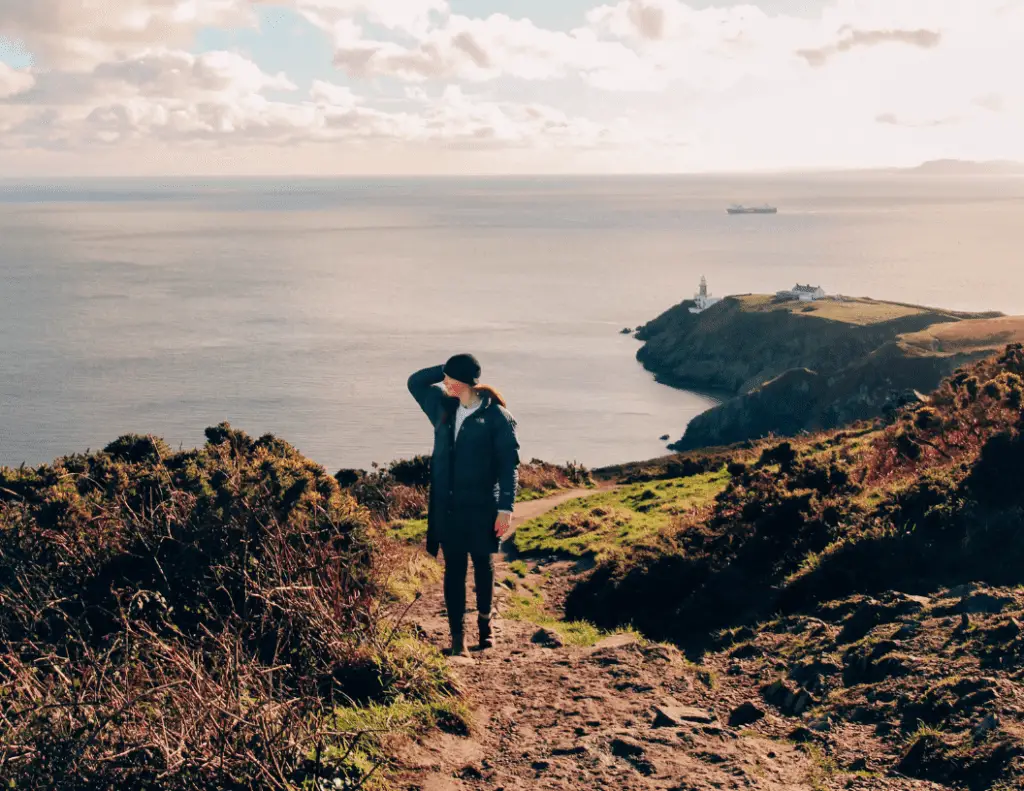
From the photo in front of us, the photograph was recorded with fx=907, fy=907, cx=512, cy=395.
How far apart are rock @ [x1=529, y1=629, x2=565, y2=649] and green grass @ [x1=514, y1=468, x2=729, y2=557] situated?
486 cm

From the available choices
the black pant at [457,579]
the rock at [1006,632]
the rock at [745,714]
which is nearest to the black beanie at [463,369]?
the black pant at [457,579]

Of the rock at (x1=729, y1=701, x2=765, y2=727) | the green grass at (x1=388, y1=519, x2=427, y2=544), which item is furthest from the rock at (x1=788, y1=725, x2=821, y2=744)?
the green grass at (x1=388, y1=519, x2=427, y2=544)

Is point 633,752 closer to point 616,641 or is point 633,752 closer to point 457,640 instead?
point 457,640

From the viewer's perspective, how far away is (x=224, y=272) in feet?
576

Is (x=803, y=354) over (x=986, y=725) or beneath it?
beneath

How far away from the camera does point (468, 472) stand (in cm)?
823

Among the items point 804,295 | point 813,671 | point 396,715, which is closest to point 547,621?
point 813,671

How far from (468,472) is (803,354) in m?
92.5

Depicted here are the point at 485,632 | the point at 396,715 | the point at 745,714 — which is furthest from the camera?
the point at 485,632

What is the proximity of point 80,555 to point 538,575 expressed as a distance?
24.5 feet

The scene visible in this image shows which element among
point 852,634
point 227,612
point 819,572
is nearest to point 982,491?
point 819,572

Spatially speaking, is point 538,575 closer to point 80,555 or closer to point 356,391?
point 80,555

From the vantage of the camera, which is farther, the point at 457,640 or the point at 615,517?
the point at 615,517

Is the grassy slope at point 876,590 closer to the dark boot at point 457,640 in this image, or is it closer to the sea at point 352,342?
the dark boot at point 457,640
